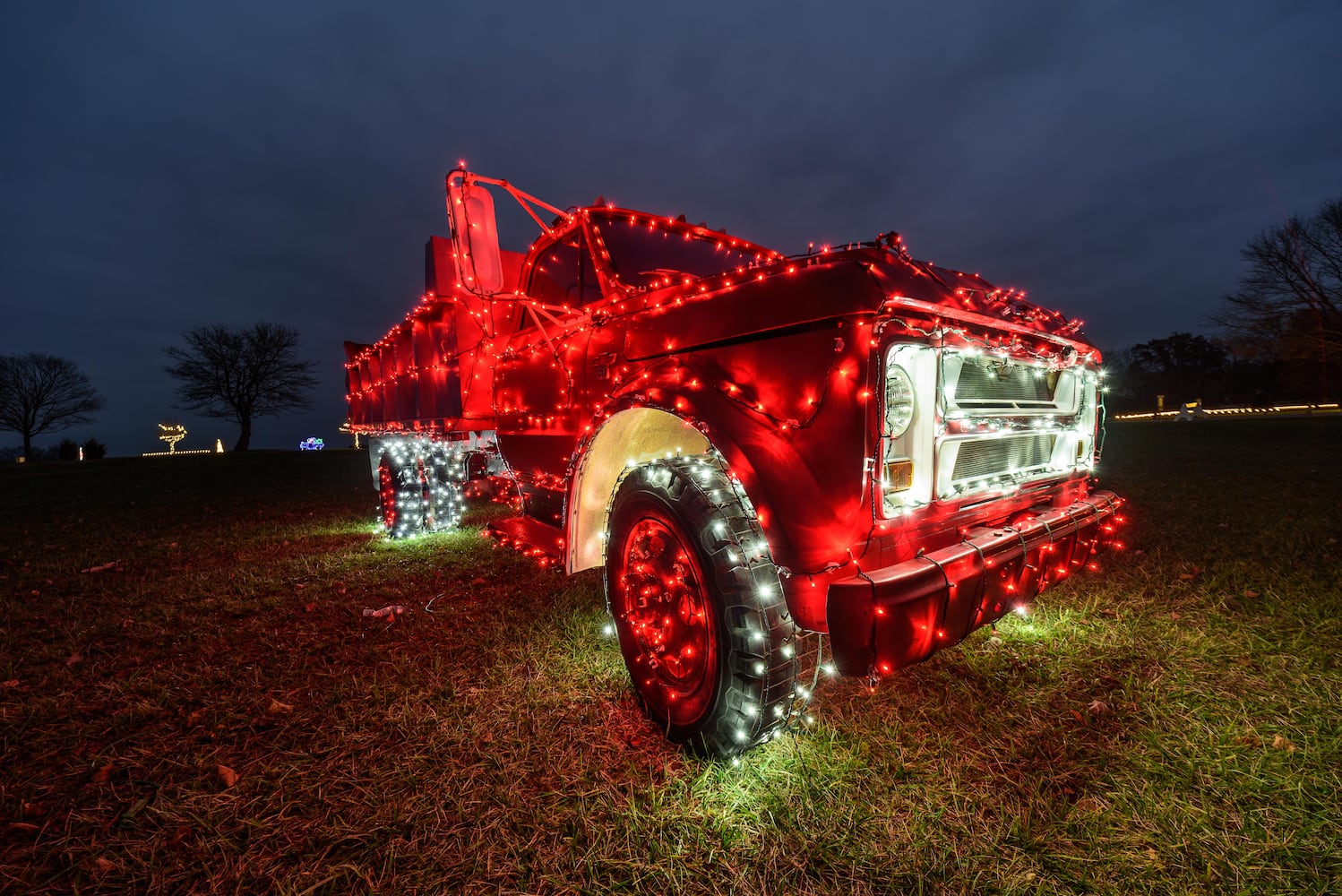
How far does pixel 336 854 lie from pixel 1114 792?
8.24 ft

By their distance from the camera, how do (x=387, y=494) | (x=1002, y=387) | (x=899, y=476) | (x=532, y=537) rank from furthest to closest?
(x=387, y=494) < (x=532, y=537) < (x=1002, y=387) < (x=899, y=476)

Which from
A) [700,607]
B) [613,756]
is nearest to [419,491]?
[613,756]

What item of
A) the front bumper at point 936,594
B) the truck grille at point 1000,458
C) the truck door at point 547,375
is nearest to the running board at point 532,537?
the truck door at point 547,375

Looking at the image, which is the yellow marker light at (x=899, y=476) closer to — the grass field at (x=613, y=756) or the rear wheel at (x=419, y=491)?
the grass field at (x=613, y=756)

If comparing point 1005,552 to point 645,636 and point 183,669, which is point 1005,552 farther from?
point 183,669

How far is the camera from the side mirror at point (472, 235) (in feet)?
8.46

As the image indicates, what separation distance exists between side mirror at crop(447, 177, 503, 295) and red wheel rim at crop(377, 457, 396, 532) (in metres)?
4.12

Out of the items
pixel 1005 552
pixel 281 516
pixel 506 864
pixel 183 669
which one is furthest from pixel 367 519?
pixel 1005 552

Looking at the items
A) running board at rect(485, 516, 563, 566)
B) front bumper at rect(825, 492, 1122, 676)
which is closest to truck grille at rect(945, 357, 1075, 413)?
front bumper at rect(825, 492, 1122, 676)

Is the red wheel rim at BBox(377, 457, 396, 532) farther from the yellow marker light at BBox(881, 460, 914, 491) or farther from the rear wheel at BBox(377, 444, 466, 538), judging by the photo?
the yellow marker light at BBox(881, 460, 914, 491)

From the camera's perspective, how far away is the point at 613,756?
2.10 metres

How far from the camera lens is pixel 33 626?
361 centimetres

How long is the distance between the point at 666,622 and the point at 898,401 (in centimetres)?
117

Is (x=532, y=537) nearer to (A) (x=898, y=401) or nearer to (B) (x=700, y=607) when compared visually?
(B) (x=700, y=607)
